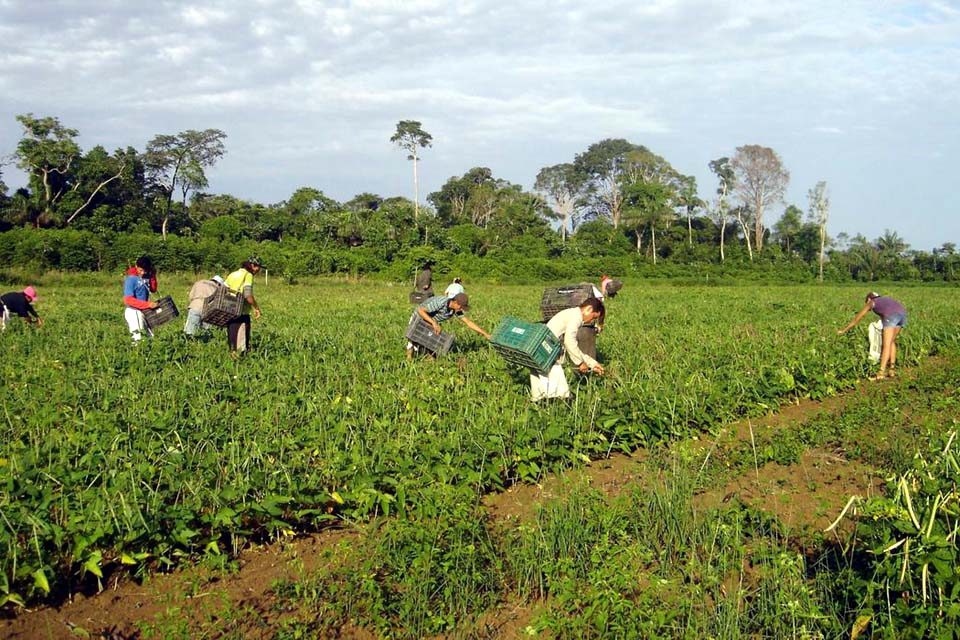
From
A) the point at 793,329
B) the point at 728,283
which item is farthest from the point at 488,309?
the point at 728,283

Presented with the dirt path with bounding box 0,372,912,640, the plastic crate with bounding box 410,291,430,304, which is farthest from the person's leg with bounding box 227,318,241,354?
the dirt path with bounding box 0,372,912,640

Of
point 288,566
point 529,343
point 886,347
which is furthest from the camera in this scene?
point 886,347

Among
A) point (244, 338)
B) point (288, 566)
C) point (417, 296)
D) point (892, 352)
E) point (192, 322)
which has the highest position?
point (417, 296)

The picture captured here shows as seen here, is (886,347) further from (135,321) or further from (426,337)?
(135,321)

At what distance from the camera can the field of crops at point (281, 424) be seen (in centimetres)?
458

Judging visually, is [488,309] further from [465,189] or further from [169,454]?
[465,189]

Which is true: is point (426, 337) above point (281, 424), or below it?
above

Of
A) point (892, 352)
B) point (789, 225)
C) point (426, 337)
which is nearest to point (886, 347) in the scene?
point (892, 352)

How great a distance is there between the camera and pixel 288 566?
4.66 metres

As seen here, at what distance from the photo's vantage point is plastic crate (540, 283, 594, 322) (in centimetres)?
948

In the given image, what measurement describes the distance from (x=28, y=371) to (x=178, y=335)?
8.00 ft

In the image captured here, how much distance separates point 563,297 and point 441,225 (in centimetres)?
4100

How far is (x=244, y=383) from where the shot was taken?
27.1 feet

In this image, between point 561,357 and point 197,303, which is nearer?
point 561,357
